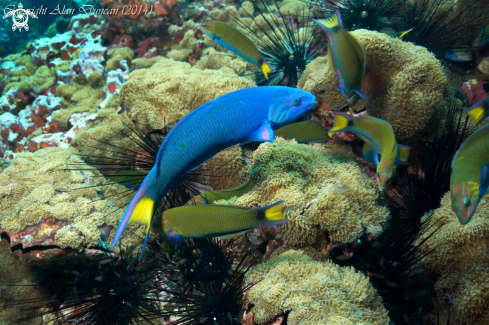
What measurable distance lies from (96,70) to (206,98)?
426cm

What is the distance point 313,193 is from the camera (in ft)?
8.25

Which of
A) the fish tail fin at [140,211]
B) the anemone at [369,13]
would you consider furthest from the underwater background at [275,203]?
the anemone at [369,13]

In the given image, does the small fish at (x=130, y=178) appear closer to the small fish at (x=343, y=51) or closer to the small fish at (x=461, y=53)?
the small fish at (x=343, y=51)

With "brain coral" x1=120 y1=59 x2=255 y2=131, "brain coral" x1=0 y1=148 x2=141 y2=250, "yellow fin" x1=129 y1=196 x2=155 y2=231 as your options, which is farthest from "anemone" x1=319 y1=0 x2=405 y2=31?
"brain coral" x1=0 y1=148 x2=141 y2=250

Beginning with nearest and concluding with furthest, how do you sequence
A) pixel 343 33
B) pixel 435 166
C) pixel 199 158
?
pixel 199 158, pixel 343 33, pixel 435 166

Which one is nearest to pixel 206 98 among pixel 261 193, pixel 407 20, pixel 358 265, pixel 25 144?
pixel 261 193

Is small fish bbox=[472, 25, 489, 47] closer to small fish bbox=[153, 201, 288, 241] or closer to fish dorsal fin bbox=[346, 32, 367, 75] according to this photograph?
fish dorsal fin bbox=[346, 32, 367, 75]

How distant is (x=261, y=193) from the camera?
Result: 259cm

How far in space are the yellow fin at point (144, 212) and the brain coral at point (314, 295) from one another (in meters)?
1.06

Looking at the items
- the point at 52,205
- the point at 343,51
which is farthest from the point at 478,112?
the point at 52,205

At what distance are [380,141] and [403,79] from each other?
0.90 metres

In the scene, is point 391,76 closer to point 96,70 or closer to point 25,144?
point 96,70

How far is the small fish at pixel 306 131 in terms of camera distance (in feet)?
9.63

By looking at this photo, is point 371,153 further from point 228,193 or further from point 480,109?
point 228,193
